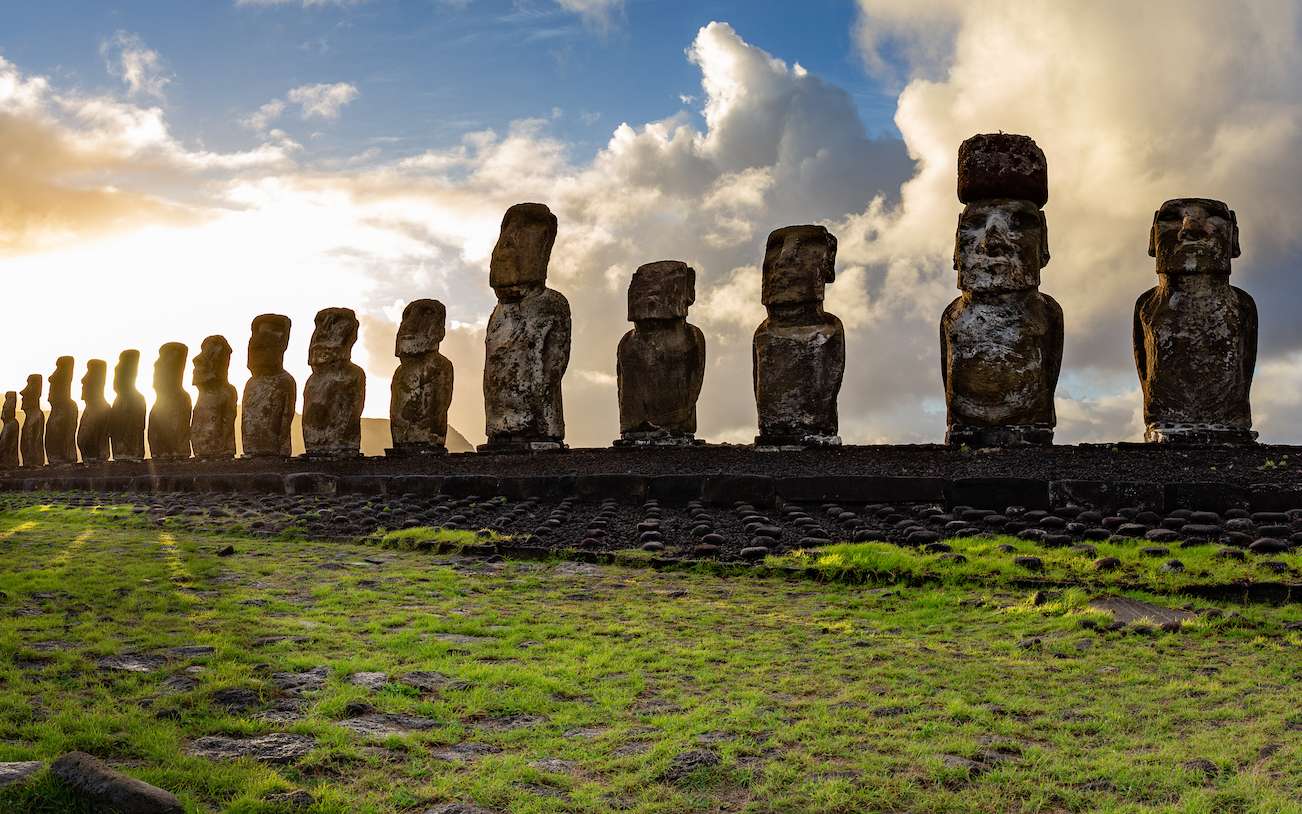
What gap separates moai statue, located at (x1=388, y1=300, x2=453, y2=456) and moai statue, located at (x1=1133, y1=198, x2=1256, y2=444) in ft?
32.8

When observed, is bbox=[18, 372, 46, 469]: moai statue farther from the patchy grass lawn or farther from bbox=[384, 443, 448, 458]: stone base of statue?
the patchy grass lawn

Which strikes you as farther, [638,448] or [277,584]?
[638,448]

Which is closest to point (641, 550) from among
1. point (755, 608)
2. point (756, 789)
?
point (755, 608)

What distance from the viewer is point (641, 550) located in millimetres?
8094

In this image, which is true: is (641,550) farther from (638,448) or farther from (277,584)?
(638,448)

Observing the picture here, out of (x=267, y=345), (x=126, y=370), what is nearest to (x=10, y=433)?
(x=126, y=370)

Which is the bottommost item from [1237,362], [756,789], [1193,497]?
[756,789]

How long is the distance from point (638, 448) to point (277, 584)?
260 inches

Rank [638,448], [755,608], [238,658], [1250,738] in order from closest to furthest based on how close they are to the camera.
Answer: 1. [1250,738]
2. [238,658]
3. [755,608]
4. [638,448]

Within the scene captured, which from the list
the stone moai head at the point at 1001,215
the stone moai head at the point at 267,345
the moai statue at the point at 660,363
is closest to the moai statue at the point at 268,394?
the stone moai head at the point at 267,345

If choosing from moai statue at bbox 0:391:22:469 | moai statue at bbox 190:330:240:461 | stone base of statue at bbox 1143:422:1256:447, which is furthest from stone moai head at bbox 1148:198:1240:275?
moai statue at bbox 0:391:22:469

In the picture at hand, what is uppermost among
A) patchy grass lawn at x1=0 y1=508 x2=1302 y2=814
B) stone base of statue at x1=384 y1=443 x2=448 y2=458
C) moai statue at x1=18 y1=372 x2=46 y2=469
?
moai statue at x1=18 y1=372 x2=46 y2=469

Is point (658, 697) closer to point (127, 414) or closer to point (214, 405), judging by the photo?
point (214, 405)

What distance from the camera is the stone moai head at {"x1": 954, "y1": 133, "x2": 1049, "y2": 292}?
37.1 feet
